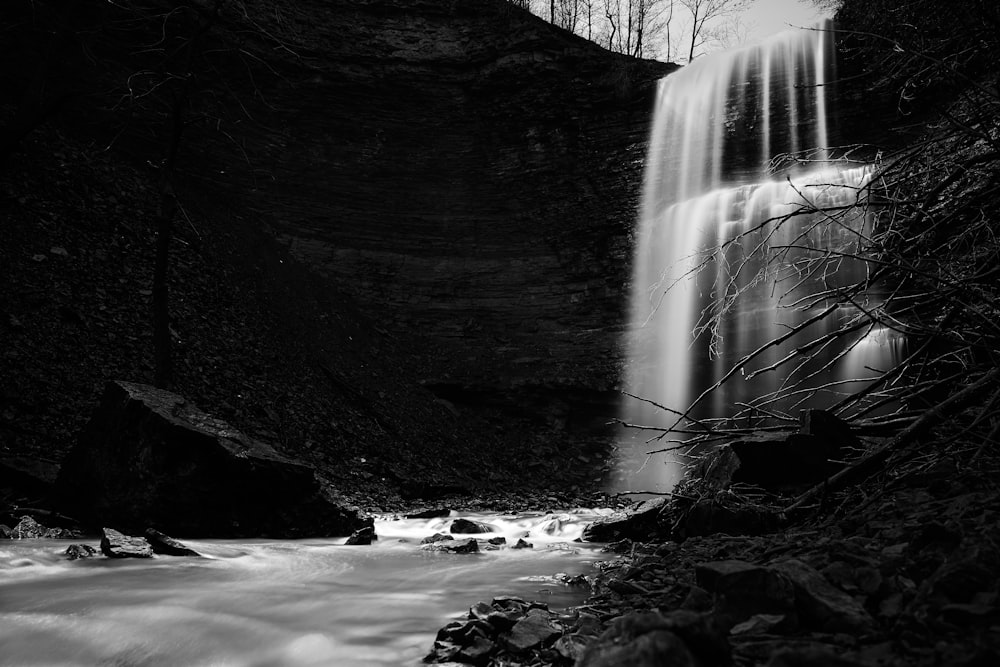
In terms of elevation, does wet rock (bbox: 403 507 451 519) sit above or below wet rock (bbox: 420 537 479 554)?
above

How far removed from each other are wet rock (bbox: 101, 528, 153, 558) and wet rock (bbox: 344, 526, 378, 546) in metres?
1.93

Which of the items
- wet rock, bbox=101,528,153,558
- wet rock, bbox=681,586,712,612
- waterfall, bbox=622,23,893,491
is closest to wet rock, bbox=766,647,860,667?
wet rock, bbox=681,586,712,612

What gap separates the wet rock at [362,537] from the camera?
621 cm

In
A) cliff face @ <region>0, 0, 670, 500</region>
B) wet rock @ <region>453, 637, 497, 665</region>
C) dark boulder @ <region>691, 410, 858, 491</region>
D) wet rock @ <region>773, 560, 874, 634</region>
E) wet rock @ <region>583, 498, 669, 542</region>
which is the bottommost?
wet rock @ <region>453, 637, 497, 665</region>

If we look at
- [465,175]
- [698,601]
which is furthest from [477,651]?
[465,175]

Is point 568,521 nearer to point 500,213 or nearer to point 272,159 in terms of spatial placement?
point 500,213

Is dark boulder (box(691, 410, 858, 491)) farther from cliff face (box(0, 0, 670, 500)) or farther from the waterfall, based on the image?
the waterfall

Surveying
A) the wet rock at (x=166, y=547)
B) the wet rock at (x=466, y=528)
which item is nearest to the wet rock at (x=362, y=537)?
the wet rock at (x=466, y=528)

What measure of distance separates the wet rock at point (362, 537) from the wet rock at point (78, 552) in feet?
7.51

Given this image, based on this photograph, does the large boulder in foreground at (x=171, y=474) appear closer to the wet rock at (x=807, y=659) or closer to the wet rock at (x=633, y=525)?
the wet rock at (x=633, y=525)

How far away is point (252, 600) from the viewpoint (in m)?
3.83

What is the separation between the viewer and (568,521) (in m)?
7.81

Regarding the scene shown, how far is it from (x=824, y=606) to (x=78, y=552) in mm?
5184

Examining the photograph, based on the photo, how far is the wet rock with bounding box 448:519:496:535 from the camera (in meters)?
7.34
